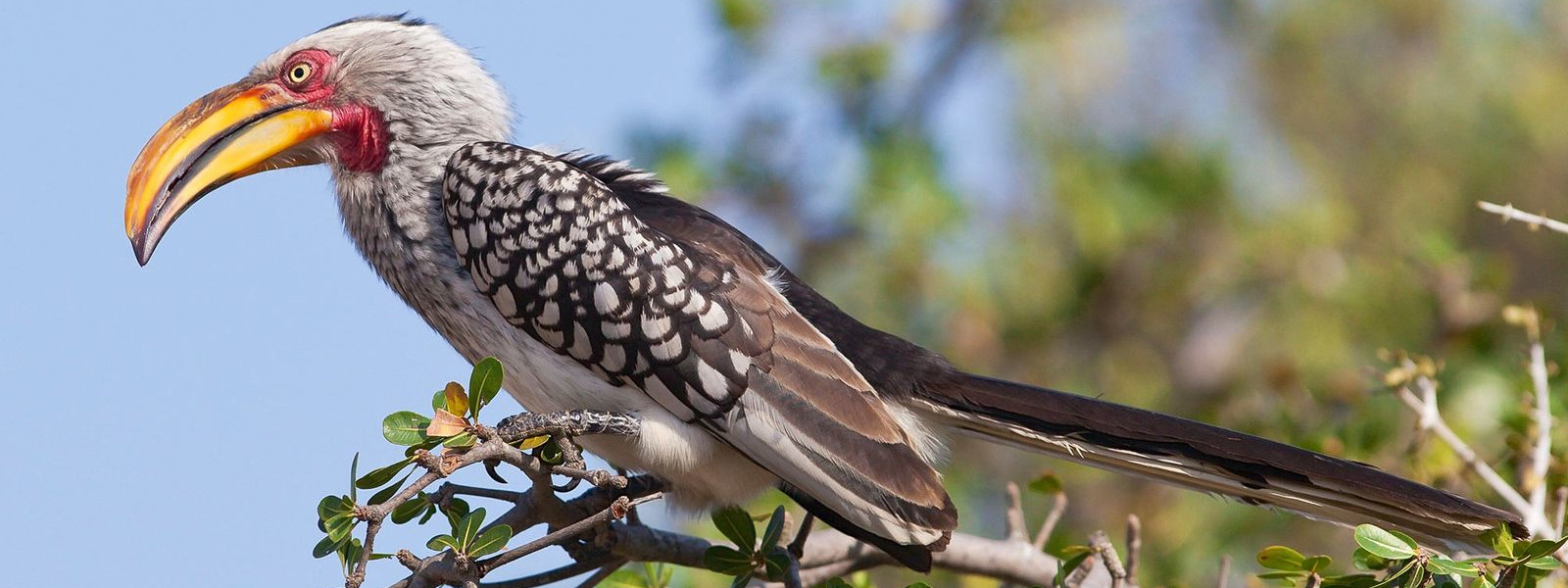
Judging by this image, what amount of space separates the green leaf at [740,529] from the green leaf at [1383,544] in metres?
1.31

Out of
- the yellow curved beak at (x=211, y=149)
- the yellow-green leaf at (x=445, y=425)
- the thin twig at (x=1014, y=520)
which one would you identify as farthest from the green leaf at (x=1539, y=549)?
the yellow curved beak at (x=211, y=149)

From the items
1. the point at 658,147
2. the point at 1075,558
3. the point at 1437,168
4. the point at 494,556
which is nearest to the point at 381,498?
the point at 494,556

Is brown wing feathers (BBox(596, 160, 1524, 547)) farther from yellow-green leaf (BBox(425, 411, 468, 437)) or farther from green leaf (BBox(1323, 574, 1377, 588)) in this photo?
yellow-green leaf (BBox(425, 411, 468, 437))

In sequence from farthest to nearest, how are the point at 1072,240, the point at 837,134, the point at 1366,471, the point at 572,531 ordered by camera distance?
the point at 1072,240, the point at 837,134, the point at 1366,471, the point at 572,531

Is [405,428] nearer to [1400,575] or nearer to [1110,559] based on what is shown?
[1110,559]

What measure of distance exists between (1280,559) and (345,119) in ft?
9.20

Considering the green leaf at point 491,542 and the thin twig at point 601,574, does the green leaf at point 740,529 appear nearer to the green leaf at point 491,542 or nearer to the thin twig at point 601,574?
the thin twig at point 601,574

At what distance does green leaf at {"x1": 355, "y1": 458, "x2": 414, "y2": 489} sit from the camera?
114 inches

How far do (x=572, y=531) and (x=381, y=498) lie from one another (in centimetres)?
38

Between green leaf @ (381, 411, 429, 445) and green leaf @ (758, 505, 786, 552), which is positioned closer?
green leaf @ (381, 411, 429, 445)

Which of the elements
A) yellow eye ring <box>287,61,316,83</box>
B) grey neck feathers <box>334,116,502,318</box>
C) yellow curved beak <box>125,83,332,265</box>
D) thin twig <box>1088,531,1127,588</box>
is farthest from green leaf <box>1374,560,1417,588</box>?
yellow eye ring <box>287,61,316,83</box>

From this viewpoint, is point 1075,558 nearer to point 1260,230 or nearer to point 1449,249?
point 1449,249

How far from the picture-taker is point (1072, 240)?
26.2 feet

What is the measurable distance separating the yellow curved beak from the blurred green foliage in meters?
2.20
